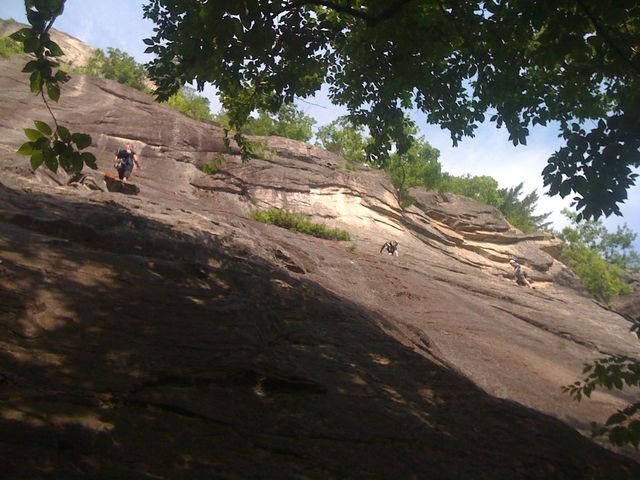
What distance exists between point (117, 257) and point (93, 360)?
211 cm

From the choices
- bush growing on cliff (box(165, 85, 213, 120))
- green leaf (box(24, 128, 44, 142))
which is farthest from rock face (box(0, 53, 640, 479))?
bush growing on cliff (box(165, 85, 213, 120))

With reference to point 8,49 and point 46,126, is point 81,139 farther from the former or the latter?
point 8,49

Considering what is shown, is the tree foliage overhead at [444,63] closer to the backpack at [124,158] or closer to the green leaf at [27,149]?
the green leaf at [27,149]

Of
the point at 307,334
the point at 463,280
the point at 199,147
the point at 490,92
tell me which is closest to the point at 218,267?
the point at 307,334

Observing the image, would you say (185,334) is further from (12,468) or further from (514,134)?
(514,134)

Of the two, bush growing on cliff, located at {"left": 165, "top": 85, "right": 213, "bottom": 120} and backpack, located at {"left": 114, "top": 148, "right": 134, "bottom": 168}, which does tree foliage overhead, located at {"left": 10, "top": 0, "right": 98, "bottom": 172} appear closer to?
backpack, located at {"left": 114, "top": 148, "right": 134, "bottom": 168}

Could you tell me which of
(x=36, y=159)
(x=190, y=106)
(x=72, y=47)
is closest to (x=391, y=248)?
(x=36, y=159)

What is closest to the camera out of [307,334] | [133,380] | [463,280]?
[133,380]

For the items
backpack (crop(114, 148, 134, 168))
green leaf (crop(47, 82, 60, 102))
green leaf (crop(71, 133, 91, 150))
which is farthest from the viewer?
backpack (crop(114, 148, 134, 168))

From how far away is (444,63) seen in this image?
6.62 m

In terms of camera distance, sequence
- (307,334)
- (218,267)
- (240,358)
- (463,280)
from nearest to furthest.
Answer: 1. (240,358)
2. (307,334)
3. (218,267)
4. (463,280)

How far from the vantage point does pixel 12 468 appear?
1.88m

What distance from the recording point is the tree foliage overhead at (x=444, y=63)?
469 centimetres

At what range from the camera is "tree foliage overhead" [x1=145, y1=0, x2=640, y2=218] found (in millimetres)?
4691
